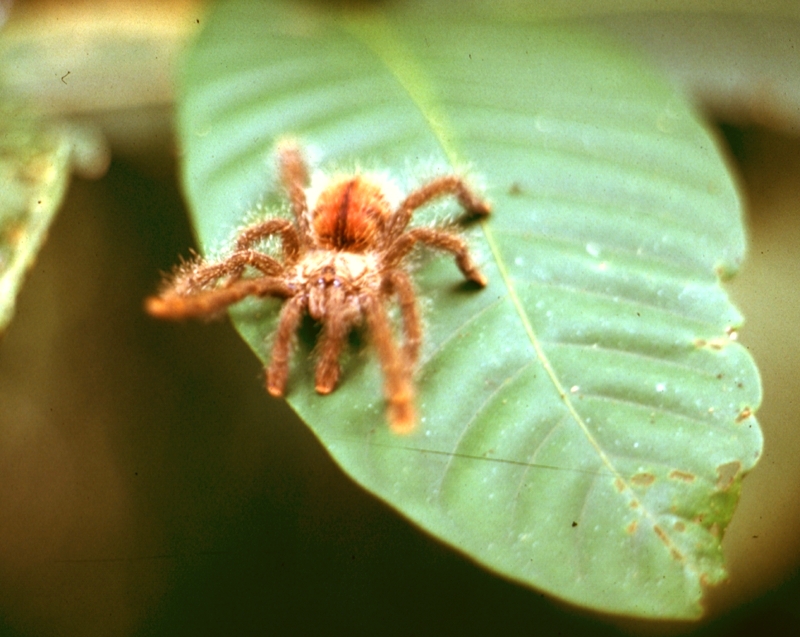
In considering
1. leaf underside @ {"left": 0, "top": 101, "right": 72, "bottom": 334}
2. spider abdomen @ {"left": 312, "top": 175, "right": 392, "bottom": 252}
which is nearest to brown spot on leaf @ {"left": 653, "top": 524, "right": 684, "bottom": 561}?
spider abdomen @ {"left": 312, "top": 175, "right": 392, "bottom": 252}

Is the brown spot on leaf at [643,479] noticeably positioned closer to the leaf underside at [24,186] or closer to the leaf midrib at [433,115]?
the leaf midrib at [433,115]

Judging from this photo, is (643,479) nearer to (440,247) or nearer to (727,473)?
(727,473)

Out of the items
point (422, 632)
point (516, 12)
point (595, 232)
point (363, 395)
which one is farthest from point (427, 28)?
point (422, 632)

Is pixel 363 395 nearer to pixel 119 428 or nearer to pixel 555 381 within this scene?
pixel 555 381

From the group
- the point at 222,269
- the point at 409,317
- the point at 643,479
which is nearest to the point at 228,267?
the point at 222,269

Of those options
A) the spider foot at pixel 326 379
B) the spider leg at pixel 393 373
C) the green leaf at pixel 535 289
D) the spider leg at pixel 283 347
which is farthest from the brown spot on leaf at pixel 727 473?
the spider leg at pixel 283 347
